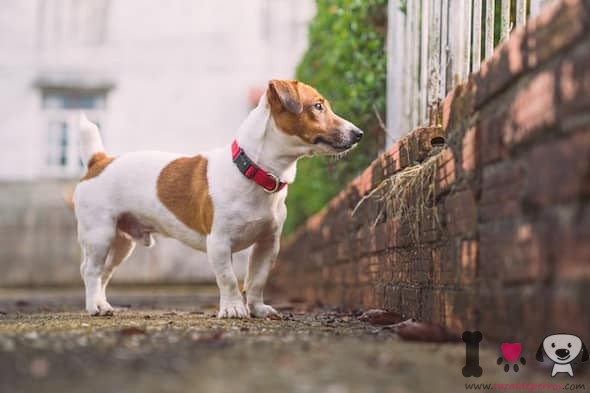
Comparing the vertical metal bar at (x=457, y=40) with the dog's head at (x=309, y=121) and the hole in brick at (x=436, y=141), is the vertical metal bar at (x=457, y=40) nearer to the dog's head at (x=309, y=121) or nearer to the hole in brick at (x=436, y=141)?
the hole in brick at (x=436, y=141)

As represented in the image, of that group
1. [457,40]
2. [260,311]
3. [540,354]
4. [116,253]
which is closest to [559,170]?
[540,354]

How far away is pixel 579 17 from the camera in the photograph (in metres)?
2.21

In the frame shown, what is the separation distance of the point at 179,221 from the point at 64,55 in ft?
41.5

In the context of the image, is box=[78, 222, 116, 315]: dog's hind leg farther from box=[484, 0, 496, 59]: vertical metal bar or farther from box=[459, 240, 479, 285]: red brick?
box=[459, 240, 479, 285]: red brick

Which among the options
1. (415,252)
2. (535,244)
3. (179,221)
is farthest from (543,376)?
(179,221)

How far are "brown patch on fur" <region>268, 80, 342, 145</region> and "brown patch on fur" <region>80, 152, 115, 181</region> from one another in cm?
113

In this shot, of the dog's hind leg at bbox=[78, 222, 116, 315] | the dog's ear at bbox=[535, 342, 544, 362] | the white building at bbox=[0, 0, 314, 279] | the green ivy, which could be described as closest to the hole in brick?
the dog's ear at bbox=[535, 342, 544, 362]

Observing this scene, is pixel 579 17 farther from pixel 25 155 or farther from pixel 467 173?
pixel 25 155

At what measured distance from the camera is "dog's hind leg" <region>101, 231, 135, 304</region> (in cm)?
570

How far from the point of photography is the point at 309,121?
477cm

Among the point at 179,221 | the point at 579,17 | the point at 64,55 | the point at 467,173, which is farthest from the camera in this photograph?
the point at 64,55

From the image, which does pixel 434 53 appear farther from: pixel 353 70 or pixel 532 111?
pixel 532 111

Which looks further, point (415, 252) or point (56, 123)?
point (56, 123)

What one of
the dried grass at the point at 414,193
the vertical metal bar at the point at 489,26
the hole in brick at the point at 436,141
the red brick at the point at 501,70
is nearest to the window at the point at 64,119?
the dried grass at the point at 414,193
